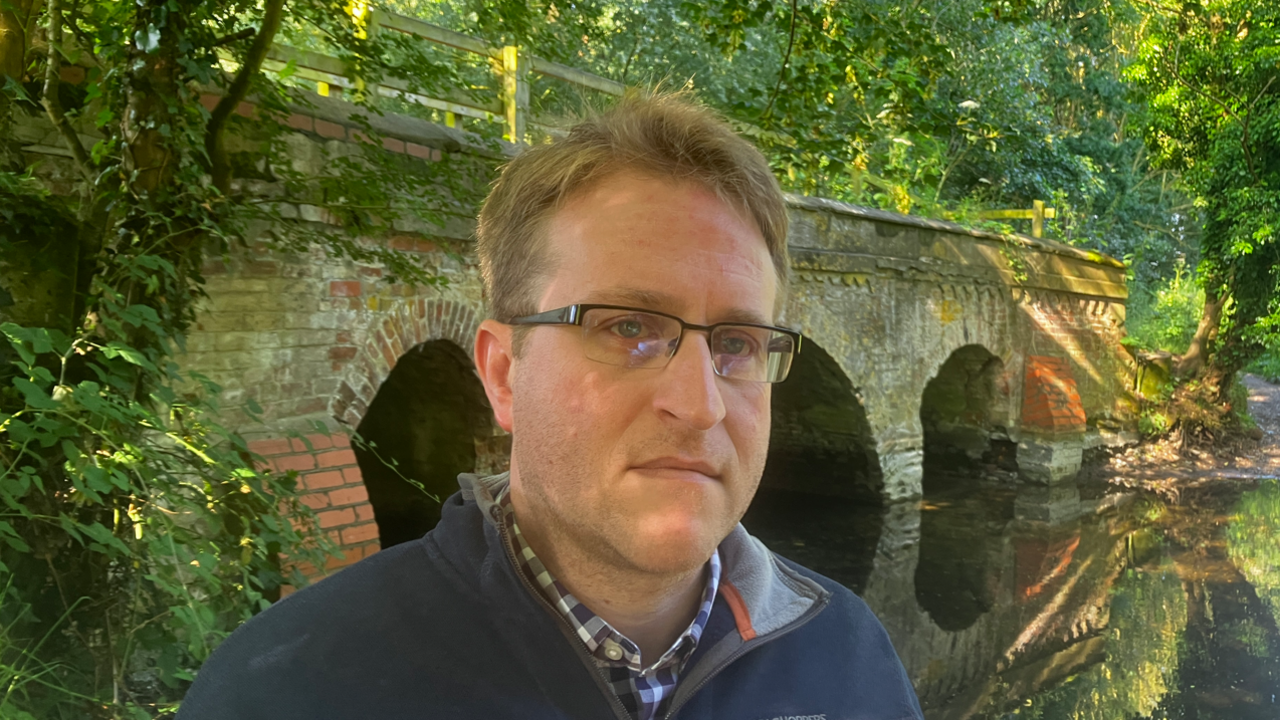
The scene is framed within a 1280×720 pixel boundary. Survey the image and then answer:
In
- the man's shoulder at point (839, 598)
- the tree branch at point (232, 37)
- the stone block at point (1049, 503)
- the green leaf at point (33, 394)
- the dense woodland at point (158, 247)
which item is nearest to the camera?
the man's shoulder at point (839, 598)

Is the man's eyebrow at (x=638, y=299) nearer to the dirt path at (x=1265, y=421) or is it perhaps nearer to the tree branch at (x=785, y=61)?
the tree branch at (x=785, y=61)

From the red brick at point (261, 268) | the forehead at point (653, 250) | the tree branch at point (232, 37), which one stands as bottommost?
the forehead at point (653, 250)

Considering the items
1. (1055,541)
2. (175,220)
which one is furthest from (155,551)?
(1055,541)

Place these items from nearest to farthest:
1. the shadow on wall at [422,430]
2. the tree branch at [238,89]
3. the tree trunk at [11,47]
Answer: the tree trunk at [11,47], the tree branch at [238,89], the shadow on wall at [422,430]

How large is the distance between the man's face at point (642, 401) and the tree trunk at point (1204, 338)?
13.0 meters

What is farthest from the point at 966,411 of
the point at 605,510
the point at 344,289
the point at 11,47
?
the point at 605,510

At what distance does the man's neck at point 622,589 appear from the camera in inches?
50.9

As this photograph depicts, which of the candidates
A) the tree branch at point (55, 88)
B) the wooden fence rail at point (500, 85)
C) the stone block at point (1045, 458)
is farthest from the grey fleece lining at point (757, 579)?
the stone block at point (1045, 458)

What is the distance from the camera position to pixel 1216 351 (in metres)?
12.0

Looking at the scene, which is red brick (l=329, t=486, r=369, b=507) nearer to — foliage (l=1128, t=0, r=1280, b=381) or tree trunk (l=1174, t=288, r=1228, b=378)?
foliage (l=1128, t=0, r=1280, b=381)

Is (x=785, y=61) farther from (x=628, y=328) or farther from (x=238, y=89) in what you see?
(x=628, y=328)

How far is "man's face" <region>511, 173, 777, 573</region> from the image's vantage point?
1.23 meters

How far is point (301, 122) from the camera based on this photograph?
3.74 meters

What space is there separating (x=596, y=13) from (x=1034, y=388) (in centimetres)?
800
